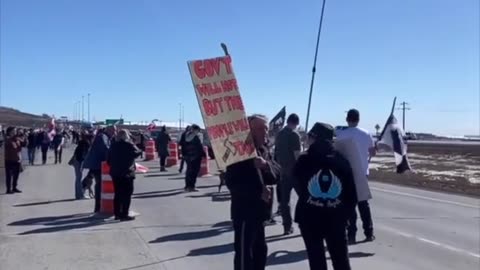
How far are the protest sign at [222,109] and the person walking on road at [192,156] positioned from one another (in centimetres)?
1346

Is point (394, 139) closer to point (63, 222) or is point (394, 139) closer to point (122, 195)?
point (122, 195)

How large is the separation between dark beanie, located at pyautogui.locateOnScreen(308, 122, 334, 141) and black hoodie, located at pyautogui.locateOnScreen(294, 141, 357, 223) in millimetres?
52

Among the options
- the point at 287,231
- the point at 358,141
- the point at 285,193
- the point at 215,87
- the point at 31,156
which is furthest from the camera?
the point at 31,156

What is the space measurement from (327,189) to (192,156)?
14.3m

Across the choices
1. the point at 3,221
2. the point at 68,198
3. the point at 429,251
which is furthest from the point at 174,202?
the point at 429,251

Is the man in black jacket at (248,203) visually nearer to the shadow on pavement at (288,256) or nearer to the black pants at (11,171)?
the shadow on pavement at (288,256)

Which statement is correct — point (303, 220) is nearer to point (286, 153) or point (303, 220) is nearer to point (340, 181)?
point (340, 181)

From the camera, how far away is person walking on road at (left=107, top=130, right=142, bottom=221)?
13.6 metres

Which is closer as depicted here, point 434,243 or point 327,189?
point 327,189

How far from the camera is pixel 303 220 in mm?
6871

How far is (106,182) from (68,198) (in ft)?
12.4

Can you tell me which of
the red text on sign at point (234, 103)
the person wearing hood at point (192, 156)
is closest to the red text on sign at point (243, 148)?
the red text on sign at point (234, 103)

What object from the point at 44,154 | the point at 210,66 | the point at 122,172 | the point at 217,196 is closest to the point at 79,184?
the point at 217,196

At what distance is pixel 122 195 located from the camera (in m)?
13.7
